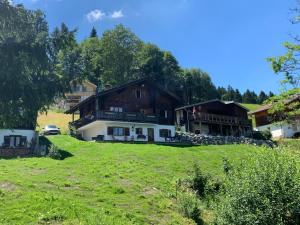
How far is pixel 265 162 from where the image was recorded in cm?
2516

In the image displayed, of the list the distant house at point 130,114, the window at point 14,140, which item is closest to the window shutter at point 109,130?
the distant house at point 130,114

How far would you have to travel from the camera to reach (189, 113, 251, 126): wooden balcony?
Result: 65500 millimetres

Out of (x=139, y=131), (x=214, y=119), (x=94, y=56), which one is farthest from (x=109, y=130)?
(x=94, y=56)

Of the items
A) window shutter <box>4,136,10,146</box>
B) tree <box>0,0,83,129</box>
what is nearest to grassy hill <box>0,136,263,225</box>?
tree <box>0,0,83,129</box>

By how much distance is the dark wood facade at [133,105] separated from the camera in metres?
55.1

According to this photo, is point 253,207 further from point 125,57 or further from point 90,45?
point 90,45

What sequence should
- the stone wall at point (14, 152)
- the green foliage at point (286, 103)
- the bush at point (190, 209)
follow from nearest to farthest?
the green foliage at point (286, 103) < the bush at point (190, 209) < the stone wall at point (14, 152)

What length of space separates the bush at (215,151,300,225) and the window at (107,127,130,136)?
99.5 ft

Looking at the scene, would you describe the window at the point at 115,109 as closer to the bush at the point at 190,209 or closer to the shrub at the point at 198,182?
the shrub at the point at 198,182

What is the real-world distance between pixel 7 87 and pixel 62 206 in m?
9.31

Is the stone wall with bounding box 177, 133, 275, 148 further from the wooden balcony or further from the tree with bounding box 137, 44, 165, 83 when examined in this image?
the tree with bounding box 137, 44, 165, 83

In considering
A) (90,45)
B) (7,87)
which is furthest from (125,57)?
(7,87)

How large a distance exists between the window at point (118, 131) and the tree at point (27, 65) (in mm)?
38659

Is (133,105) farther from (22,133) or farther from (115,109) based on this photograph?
(22,133)
